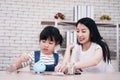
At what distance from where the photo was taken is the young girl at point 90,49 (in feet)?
6.00

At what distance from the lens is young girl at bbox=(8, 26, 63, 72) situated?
5.74 feet

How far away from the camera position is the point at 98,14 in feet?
12.5

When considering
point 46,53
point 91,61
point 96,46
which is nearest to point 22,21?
point 46,53

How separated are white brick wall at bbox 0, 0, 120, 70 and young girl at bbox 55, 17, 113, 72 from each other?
1.74 meters

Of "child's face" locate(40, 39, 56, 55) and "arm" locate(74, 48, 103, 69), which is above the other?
"child's face" locate(40, 39, 56, 55)

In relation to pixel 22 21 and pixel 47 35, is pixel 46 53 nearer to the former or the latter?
pixel 47 35

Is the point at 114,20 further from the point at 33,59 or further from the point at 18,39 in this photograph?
the point at 33,59

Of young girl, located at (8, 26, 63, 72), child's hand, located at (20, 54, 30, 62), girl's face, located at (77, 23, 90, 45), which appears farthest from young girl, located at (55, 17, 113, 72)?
child's hand, located at (20, 54, 30, 62)

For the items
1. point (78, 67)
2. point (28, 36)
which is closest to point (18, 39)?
point (28, 36)

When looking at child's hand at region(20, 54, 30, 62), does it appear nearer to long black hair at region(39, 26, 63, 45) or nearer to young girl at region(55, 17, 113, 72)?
long black hair at region(39, 26, 63, 45)

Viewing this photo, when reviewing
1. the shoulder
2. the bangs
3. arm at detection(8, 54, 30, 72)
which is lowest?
arm at detection(8, 54, 30, 72)

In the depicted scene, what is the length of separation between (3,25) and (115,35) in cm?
173

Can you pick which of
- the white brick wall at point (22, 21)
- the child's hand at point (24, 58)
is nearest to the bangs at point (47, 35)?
the child's hand at point (24, 58)

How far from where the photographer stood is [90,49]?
1934mm
